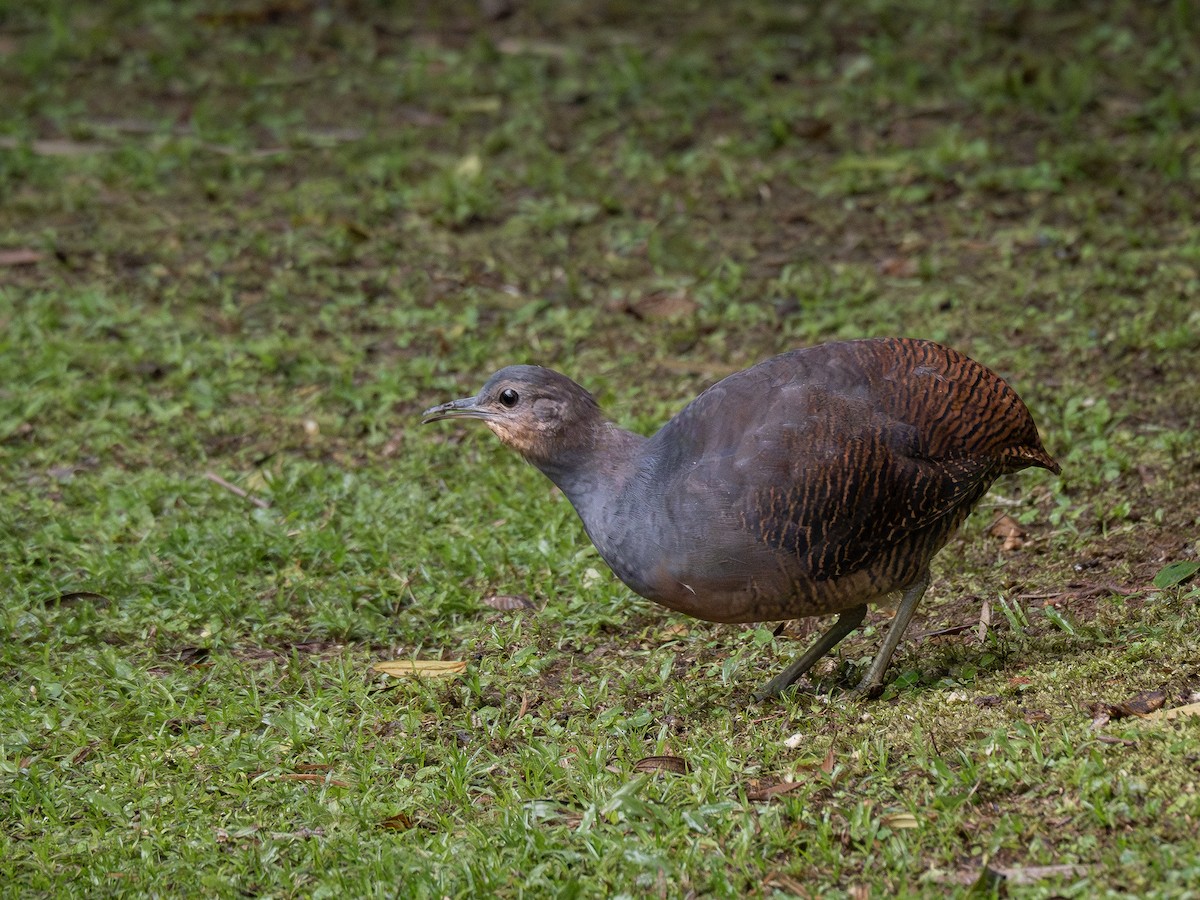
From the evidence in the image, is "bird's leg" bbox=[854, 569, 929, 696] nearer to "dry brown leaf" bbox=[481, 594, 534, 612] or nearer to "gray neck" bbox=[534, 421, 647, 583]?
"gray neck" bbox=[534, 421, 647, 583]

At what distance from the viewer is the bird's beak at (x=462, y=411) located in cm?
520

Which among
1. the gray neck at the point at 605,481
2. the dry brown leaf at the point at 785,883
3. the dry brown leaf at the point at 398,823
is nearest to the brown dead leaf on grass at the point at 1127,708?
the dry brown leaf at the point at 785,883

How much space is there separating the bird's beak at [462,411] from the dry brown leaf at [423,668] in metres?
0.89

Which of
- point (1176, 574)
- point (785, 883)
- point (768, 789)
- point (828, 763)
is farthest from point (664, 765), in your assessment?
point (1176, 574)

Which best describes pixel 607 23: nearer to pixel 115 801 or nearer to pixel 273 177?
pixel 273 177

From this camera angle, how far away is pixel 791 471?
185 inches

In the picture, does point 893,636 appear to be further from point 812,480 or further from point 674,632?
point 674,632

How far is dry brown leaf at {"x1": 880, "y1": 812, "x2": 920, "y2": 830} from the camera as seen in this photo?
408cm

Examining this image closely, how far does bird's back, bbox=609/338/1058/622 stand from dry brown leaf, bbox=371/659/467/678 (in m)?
0.88

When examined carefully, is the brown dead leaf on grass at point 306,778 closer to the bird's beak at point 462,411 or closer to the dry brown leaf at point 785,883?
the bird's beak at point 462,411

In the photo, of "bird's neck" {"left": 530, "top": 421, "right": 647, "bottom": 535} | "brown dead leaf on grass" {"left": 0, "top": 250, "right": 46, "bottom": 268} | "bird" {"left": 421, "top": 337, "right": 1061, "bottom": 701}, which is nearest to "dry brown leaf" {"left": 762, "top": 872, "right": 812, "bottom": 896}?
"bird" {"left": 421, "top": 337, "right": 1061, "bottom": 701}

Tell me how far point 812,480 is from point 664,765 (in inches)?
37.9

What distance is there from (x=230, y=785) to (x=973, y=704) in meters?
2.28

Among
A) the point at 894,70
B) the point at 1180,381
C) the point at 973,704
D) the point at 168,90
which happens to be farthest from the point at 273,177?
the point at 973,704
